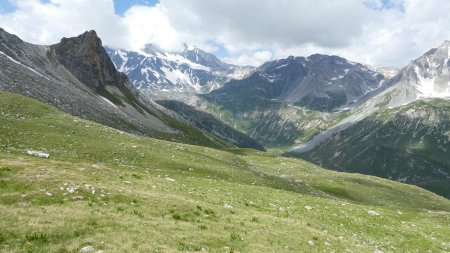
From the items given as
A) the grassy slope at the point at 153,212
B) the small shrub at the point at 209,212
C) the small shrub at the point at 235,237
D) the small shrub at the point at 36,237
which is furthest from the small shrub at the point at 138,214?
the small shrub at the point at 36,237

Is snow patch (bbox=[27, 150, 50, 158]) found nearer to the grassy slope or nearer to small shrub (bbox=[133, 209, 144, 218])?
the grassy slope

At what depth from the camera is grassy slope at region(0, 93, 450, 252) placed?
884 inches

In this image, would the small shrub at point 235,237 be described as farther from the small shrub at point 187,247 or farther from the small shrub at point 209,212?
the small shrub at point 209,212

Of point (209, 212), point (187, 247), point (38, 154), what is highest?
point (209, 212)

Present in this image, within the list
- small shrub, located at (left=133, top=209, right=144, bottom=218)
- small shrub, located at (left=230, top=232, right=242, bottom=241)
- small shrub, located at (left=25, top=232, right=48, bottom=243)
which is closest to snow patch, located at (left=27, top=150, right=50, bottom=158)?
small shrub, located at (left=133, top=209, right=144, bottom=218)

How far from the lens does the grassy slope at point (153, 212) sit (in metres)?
22.5

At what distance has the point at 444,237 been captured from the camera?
38750mm

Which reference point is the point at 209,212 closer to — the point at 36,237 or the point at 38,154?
the point at 36,237

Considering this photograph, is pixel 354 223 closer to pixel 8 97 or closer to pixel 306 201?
pixel 306 201

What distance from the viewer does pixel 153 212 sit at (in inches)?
1094

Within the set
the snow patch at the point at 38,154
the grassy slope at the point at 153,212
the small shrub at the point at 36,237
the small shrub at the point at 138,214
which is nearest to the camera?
the small shrub at the point at 36,237

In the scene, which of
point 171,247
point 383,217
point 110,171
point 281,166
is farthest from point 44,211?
point 281,166

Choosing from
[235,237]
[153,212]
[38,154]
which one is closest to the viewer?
[235,237]

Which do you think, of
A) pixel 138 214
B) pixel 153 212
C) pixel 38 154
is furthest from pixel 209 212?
pixel 38 154
